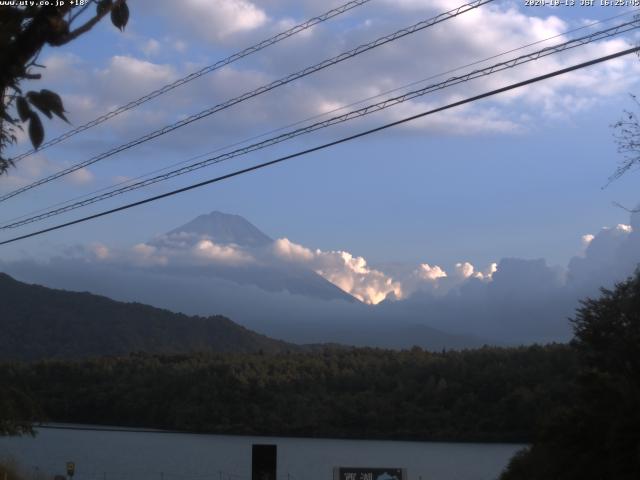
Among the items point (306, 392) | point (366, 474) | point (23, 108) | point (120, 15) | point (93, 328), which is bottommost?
point (366, 474)

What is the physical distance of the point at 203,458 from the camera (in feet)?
133

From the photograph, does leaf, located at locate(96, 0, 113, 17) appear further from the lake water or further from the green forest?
the green forest

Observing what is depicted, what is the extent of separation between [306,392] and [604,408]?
47523mm

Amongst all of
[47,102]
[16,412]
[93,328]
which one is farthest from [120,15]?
[93,328]

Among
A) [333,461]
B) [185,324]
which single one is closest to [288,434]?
[333,461]

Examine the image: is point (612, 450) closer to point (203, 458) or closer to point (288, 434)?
point (203, 458)

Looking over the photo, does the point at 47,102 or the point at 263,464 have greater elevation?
the point at 47,102

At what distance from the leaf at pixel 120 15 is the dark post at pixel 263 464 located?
17226 mm

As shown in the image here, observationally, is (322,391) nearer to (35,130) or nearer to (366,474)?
(366,474)

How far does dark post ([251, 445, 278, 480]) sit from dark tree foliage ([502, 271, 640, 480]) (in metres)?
6.53

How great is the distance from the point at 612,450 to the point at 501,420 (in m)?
34.7

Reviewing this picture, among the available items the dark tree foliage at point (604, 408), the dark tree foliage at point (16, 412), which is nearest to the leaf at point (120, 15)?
the dark tree foliage at point (604, 408)

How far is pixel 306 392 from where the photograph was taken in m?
62.2

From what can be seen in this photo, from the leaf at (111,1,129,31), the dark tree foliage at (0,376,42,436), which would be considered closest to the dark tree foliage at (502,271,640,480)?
the leaf at (111,1,129,31)
